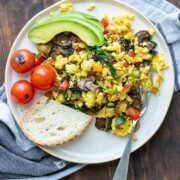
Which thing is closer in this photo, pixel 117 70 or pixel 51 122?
pixel 117 70

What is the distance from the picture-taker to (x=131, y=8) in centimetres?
271

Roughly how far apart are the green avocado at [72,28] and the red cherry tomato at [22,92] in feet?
0.92

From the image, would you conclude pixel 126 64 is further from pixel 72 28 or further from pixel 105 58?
pixel 72 28

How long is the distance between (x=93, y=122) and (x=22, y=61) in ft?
1.80

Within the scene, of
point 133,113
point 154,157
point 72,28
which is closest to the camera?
point 72,28

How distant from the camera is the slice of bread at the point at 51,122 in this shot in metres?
2.71

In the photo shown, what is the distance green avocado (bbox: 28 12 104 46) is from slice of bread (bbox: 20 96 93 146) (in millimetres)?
387

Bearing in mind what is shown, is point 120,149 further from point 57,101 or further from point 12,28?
point 12,28

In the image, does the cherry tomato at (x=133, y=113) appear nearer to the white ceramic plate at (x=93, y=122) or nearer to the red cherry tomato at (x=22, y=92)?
the white ceramic plate at (x=93, y=122)

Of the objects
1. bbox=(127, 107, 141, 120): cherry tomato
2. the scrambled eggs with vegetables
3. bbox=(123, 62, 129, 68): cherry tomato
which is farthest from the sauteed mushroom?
bbox=(127, 107, 141, 120): cherry tomato

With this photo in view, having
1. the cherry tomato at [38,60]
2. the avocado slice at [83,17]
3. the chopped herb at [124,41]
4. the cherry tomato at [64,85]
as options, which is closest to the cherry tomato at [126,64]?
the chopped herb at [124,41]

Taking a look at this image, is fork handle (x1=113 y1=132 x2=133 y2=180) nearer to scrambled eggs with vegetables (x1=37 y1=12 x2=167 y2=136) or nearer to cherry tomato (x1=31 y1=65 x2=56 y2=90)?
scrambled eggs with vegetables (x1=37 y1=12 x2=167 y2=136)

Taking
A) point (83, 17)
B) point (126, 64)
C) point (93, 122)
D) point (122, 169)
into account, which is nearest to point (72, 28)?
point (83, 17)

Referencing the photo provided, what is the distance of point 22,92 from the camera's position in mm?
2627
